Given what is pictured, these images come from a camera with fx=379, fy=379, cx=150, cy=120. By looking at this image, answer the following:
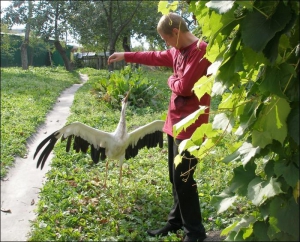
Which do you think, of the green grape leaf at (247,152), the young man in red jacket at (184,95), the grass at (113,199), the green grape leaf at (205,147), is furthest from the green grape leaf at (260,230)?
the grass at (113,199)

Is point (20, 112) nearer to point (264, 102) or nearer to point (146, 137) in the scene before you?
point (146, 137)

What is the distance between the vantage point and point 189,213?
3.56m

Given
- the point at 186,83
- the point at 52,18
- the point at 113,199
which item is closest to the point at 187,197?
the point at 186,83

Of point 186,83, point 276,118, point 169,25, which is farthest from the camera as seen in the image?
point 169,25

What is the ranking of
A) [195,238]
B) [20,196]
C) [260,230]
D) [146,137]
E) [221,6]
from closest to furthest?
[221,6], [260,230], [195,238], [20,196], [146,137]

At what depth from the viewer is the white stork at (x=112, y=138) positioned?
4852mm

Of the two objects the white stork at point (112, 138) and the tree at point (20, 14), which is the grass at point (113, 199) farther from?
the tree at point (20, 14)

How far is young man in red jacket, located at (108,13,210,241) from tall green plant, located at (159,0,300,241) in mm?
1357

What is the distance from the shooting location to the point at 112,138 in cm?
506

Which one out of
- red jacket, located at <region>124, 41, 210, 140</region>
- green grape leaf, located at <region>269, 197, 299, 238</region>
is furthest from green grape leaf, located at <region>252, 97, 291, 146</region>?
red jacket, located at <region>124, 41, 210, 140</region>

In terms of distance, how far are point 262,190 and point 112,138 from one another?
374 centimetres

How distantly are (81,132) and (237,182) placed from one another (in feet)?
11.7

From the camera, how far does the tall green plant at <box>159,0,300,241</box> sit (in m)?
1.36

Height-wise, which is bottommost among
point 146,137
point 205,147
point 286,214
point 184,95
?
point 146,137
